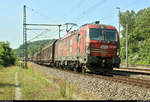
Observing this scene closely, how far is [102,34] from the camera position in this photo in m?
14.1

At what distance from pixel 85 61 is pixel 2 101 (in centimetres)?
831

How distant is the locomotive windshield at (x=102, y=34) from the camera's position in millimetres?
13930

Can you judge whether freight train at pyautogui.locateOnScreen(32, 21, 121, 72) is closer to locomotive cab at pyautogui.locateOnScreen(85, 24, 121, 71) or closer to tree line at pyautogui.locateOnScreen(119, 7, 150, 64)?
locomotive cab at pyautogui.locateOnScreen(85, 24, 121, 71)

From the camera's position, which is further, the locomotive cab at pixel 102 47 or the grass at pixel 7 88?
the locomotive cab at pixel 102 47

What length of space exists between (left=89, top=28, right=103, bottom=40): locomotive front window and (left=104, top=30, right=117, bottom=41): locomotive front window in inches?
14.9

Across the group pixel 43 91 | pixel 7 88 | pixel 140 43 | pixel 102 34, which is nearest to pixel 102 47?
pixel 102 34

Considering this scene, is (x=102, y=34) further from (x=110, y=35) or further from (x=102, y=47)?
(x=102, y=47)

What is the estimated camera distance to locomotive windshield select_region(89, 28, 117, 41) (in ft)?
45.7

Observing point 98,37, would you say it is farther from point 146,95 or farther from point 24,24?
point 24,24

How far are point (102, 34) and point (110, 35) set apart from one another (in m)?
0.65

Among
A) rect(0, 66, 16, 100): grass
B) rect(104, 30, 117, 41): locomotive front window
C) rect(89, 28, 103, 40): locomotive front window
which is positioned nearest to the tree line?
rect(104, 30, 117, 41): locomotive front window

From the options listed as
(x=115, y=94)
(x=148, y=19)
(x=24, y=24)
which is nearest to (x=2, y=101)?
(x=115, y=94)

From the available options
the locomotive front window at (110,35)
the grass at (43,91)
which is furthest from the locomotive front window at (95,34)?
the grass at (43,91)

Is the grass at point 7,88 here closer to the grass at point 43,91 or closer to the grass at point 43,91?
the grass at point 43,91
